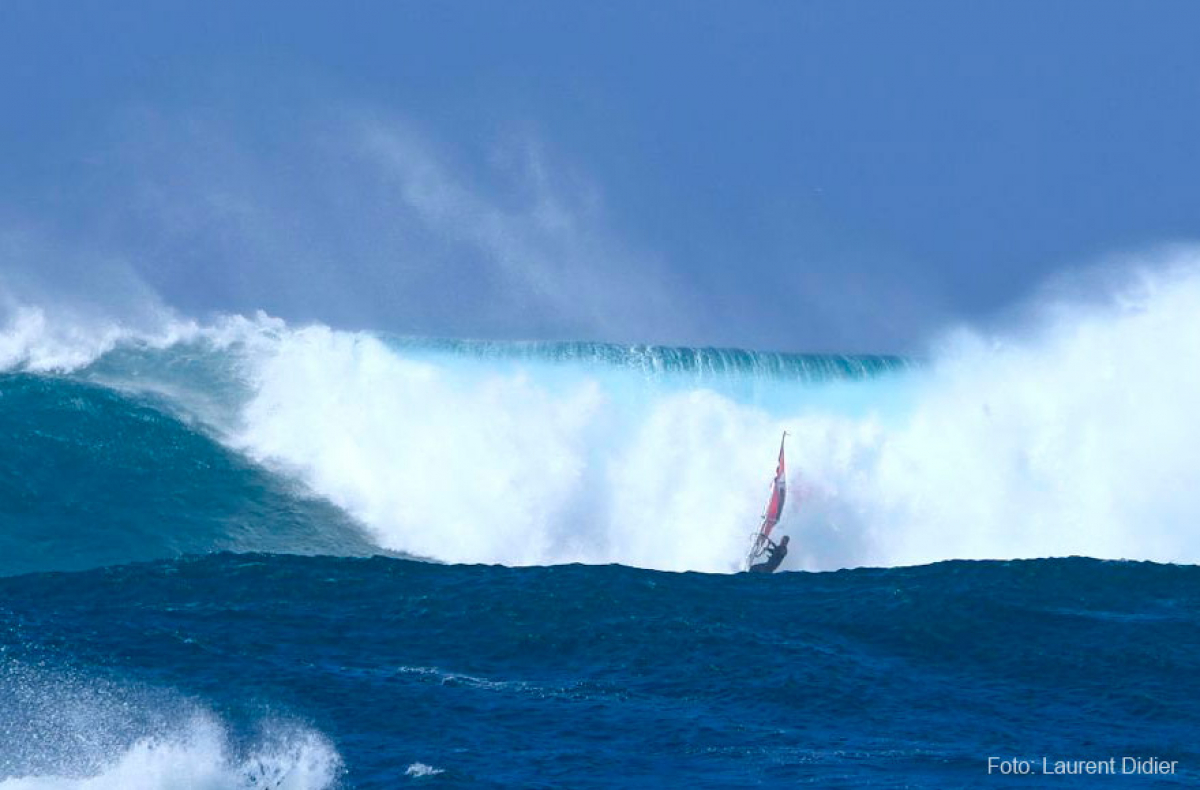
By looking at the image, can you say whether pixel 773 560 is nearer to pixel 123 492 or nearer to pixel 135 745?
pixel 123 492

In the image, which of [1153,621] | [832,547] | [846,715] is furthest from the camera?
[832,547]

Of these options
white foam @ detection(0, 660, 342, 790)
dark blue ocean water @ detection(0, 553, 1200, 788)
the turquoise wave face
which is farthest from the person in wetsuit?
white foam @ detection(0, 660, 342, 790)

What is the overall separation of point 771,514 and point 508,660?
45.1 ft

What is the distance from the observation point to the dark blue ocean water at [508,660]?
27.6 meters

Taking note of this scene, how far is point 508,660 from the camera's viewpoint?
108 ft

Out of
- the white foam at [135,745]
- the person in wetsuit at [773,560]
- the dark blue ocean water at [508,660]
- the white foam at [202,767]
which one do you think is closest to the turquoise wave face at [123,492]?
the dark blue ocean water at [508,660]

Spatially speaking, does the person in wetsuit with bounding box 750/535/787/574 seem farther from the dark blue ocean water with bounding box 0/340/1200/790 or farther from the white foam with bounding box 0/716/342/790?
the white foam with bounding box 0/716/342/790

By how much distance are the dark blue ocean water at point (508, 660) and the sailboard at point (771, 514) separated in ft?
12.7

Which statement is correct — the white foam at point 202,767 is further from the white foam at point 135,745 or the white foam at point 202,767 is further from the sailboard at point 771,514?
the sailboard at point 771,514

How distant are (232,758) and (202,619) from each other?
7.13m

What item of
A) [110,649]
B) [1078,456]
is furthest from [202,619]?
[1078,456]

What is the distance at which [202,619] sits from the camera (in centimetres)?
3381

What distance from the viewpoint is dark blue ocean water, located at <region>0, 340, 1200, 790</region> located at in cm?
2764

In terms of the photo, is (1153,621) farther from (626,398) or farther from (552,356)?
(552,356)
